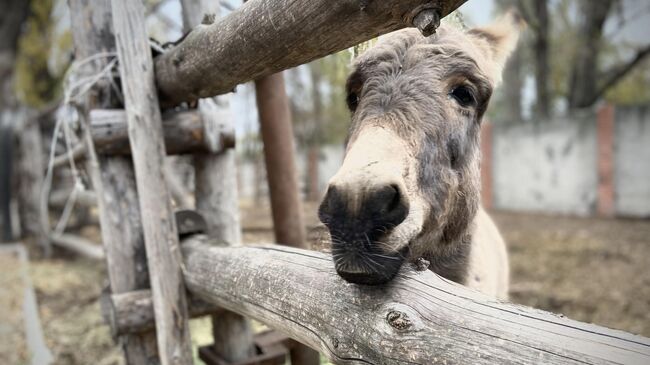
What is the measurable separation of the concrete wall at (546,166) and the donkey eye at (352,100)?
1136 centimetres

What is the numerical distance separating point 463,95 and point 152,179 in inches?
53.6

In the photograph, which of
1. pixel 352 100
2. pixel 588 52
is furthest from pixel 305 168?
pixel 352 100

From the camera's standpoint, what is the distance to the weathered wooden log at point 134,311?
2.22 metres

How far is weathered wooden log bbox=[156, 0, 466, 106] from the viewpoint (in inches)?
41.5

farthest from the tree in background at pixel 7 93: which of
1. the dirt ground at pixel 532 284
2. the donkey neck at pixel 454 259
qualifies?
the donkey neck at pixel 454 259

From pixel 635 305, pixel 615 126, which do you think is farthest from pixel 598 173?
pixel 635 305

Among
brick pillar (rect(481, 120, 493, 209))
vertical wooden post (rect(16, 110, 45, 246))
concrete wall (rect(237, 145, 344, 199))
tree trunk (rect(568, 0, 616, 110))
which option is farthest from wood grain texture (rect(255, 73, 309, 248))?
tree trunk (rect(568, 0, 616, 110))

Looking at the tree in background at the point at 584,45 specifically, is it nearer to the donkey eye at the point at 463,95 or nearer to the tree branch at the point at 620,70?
the tree branch at the point at 620,70

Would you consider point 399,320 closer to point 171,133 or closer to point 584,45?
point 171,133

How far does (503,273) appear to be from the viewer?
2.88 m

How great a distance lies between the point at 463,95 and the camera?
61.7 inches

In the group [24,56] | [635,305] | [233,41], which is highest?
[24,56]

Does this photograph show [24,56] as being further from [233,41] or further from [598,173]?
[598,173]

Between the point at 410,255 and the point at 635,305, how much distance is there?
15.9ft
